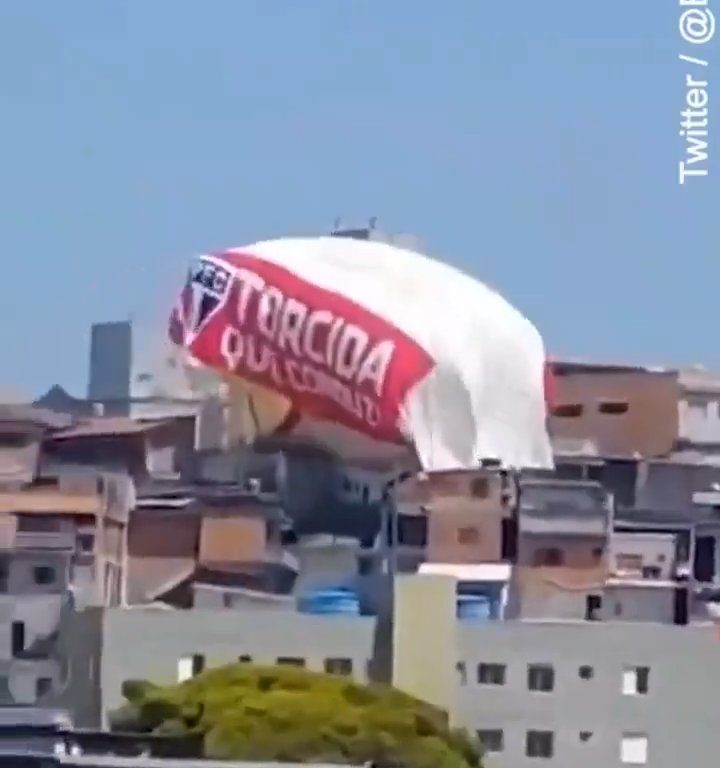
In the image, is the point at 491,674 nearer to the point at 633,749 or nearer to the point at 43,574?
the point at 633,749

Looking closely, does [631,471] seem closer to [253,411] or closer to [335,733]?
[253,411]

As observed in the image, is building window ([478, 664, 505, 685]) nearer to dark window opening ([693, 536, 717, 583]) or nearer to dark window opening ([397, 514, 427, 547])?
dark window opening ([397, 514, 427, 547])

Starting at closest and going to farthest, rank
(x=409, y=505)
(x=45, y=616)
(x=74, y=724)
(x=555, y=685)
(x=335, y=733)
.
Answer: (x=335, y=733), (x=74, y=724), (x=555, y=685), (x=45, y=616), (x=409, y=505)

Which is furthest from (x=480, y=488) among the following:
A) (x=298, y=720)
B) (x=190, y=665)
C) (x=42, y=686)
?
(x=298, y=720)

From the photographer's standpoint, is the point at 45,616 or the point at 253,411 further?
the point at 253,411

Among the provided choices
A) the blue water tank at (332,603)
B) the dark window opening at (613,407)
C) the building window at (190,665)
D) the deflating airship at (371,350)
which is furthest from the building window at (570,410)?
the building window at (190,665)

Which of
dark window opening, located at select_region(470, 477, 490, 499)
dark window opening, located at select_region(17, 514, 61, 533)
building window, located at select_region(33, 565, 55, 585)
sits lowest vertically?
building window, located at select_region(33, 565, 55, 585)

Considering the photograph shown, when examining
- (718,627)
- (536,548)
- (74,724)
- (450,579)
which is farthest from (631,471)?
(74,724)

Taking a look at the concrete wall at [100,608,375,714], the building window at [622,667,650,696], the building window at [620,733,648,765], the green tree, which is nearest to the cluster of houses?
the concrete wall at [100,608,375,714]
